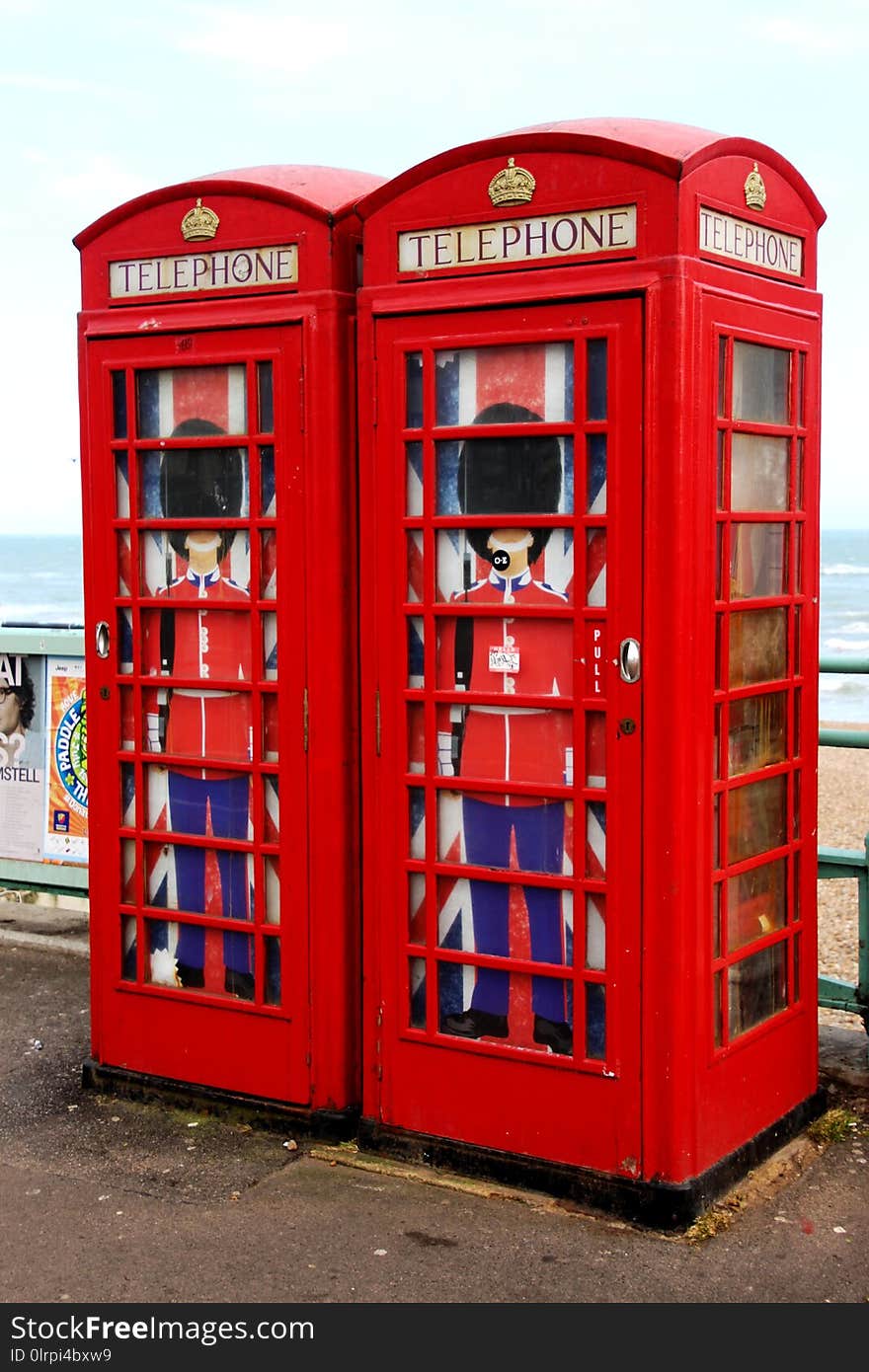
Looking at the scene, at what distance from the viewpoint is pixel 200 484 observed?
15.9ft

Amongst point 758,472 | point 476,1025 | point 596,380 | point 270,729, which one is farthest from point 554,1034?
point 596,380

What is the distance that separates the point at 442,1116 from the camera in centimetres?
454

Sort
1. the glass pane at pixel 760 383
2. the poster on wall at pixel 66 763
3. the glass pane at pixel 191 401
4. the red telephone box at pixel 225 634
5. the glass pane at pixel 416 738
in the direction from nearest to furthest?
the glass pane at pixel 760 383 < the glass pane at pixel 416 738 < the red telephone box at pixel 225 634 < the glass pane at pixel 191 401 < the poster on wall at pixel 66 763

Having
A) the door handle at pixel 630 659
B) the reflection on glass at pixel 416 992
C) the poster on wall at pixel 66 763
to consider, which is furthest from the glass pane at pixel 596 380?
the poster on wall at pixel 66 763

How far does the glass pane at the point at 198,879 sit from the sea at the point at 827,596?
8.96ft

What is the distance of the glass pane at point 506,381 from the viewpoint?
4.21m

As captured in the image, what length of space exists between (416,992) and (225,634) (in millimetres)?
1252

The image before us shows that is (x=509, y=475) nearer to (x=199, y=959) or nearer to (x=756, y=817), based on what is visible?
(x=756, y=817)

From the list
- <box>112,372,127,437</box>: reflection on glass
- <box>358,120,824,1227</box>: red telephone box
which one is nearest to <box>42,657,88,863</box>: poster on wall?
<box>112,372,127,437</box>: reflection on glass

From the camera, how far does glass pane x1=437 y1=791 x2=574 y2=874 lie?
4320mm

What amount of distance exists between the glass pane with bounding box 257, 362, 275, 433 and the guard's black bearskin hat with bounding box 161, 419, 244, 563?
5.4 inches

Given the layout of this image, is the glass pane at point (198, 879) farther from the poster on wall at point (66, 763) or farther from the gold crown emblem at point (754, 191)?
the gold crown emblem at point (754, 191)
